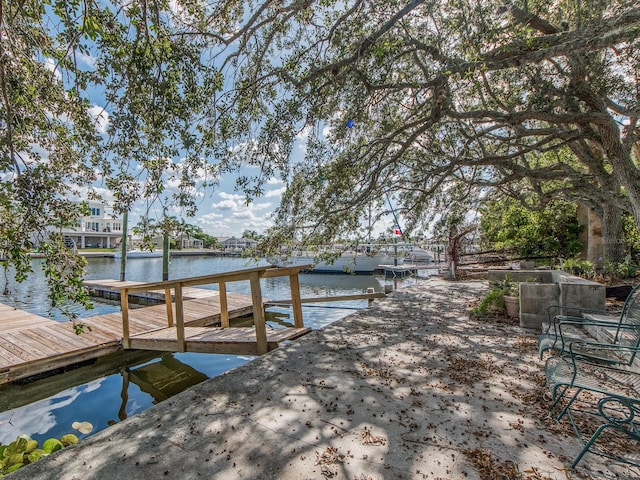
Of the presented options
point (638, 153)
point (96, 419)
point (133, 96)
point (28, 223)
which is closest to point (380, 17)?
point (133, 96)

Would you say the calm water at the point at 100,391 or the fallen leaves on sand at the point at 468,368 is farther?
the calm water at the point at 100,391

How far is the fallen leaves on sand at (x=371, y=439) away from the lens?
222 centimetres

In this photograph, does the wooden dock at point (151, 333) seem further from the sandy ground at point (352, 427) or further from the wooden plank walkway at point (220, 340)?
the sandy ground at point (352, 427)

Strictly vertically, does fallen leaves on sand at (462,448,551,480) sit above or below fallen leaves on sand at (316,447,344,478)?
below

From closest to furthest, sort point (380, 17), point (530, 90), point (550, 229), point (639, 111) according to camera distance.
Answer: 1. point (380, 17)
2. point (639, 111)
3. point (530, 90)
4. point (550, 229)

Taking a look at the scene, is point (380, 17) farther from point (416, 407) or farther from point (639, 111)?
point (416, 407)

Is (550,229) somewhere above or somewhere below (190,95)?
below

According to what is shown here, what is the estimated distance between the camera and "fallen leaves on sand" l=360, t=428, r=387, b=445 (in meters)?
2.22

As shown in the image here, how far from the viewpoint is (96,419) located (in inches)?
166

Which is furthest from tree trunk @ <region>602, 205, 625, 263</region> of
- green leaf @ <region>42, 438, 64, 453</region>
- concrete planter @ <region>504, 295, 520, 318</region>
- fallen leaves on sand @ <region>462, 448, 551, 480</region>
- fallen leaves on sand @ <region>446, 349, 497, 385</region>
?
green leaf @ <region>42, 438, 64, 453</region>

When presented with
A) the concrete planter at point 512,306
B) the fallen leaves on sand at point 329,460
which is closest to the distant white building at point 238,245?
the fallen leaves on sand at point 329,460

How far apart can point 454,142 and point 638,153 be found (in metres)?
6.42

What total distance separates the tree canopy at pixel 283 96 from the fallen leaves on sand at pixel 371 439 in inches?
112

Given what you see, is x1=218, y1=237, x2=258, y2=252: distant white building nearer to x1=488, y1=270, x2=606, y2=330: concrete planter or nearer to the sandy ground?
the sandy ground
